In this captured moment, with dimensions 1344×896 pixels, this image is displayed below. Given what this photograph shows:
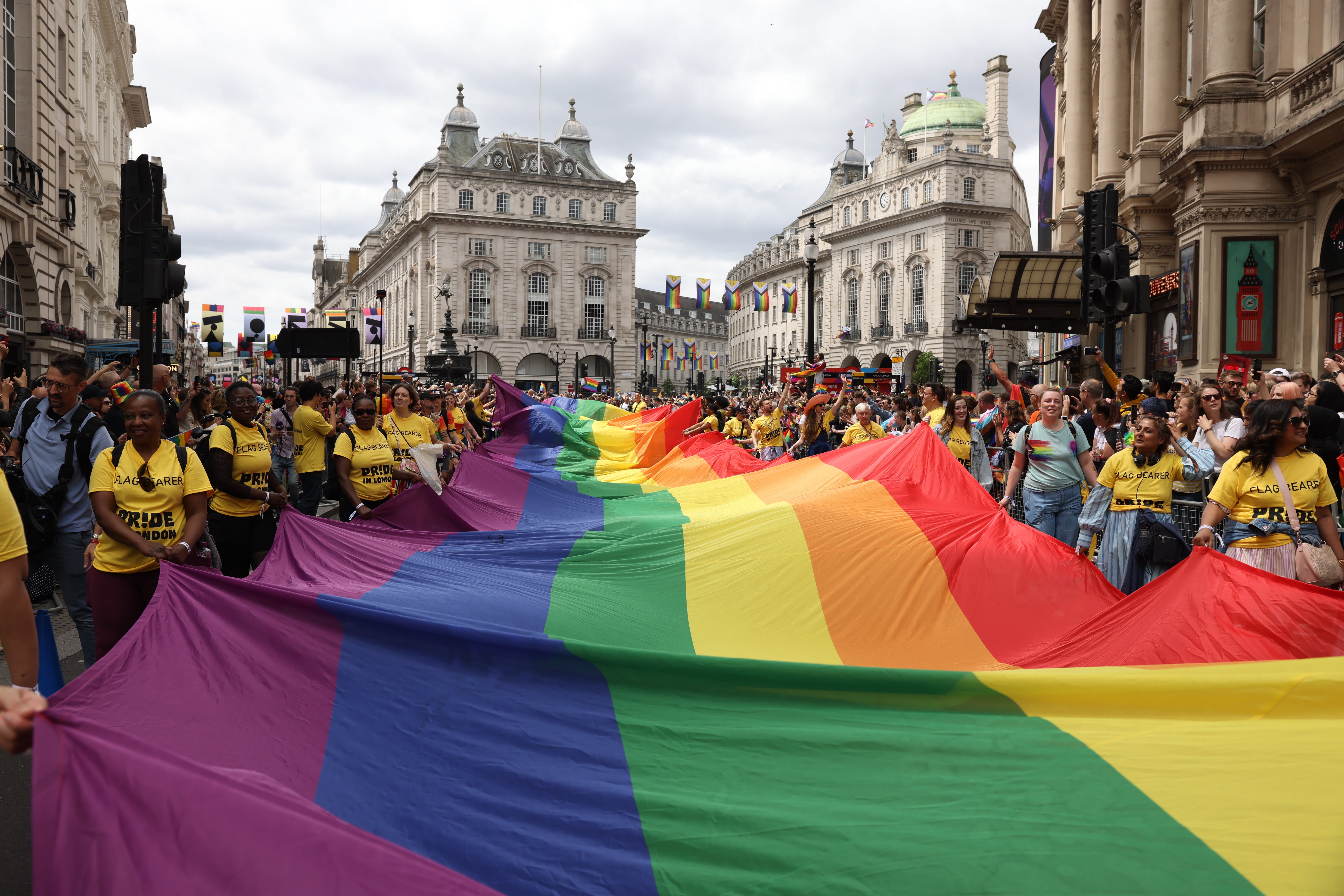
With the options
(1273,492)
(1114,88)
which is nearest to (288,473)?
(1273,492)

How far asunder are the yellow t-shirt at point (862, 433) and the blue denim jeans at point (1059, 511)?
4.08 meters

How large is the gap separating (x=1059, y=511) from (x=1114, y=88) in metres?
25.1

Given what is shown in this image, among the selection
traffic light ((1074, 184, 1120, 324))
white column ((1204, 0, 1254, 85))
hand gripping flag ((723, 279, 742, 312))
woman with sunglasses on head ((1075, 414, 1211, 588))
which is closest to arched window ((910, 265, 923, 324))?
hand gripping flag ((723, 279, 742, 312))

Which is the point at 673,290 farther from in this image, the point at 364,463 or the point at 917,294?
the point at 364,463

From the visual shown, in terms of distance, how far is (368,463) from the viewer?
28.1ft

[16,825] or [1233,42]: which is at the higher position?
[1233,42]

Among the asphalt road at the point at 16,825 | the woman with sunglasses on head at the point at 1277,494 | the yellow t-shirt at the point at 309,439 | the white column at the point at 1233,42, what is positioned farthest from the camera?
the white column at the point at 1233,42

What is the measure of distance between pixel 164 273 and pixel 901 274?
268 ft

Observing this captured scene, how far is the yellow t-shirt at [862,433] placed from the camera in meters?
13.2

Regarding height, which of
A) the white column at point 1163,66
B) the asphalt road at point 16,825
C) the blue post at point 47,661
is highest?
the white column at point 1163,66

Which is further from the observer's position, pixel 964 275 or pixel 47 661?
pixel 964 275

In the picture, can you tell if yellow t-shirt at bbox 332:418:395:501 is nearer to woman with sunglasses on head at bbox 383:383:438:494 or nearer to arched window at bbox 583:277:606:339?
woman with sunglasses on head at bbox 383:383:438:494

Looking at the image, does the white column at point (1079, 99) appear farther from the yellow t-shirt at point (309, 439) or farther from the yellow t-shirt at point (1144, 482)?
the yellow t-shirt at point (309, 439)

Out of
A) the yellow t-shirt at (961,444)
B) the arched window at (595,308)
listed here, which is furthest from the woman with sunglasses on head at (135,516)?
the arched window at (595,308)
